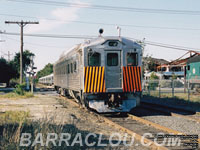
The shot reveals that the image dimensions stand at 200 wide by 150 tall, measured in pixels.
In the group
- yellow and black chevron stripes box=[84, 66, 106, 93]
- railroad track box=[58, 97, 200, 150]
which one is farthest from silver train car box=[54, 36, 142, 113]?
railroad track box=[58, 97, 200, 150]

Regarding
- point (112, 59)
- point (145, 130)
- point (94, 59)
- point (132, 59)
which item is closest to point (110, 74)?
point (112, 59)

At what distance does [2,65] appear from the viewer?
4712 centimetres

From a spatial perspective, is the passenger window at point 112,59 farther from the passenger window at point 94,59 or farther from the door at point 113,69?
the passenger window at point 94,59

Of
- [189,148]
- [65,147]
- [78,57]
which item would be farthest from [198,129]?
[78,57]

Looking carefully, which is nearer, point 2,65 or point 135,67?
point 135,67

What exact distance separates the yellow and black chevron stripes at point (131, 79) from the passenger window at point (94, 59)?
3.95ft

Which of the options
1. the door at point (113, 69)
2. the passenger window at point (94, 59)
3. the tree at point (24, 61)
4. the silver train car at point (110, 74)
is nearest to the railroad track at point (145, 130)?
the silver train car at point (110, 74)

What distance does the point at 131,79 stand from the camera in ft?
38.6

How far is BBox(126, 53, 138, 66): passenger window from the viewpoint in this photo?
1185 cm

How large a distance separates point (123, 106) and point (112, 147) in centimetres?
530

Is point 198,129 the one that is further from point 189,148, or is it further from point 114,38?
point 114,38

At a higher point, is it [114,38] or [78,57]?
[114,38]

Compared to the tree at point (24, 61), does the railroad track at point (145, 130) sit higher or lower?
lower

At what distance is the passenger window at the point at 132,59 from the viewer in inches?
467
